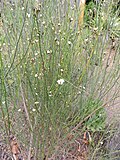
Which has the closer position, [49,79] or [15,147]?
[49,79]

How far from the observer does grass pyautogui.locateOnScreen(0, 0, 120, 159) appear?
2.30 meters

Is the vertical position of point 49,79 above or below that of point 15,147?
above

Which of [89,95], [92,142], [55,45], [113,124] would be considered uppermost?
[55,45]

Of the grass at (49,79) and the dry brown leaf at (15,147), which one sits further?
the dry brown leaf at (15,147)

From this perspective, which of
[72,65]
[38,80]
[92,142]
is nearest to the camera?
[38,80]

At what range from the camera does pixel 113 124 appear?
2768 mm

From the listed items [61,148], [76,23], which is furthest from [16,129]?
[76,23]

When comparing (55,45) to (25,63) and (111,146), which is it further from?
(111,146)

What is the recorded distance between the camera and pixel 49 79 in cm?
237

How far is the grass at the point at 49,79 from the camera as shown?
2.30 m

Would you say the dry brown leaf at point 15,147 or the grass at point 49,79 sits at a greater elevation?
the grass at point 49,79

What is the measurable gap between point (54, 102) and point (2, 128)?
64cm

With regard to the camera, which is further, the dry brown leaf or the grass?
the dry brown leaf

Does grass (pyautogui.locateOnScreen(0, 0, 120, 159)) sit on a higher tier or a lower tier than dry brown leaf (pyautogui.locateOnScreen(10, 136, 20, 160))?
higher
